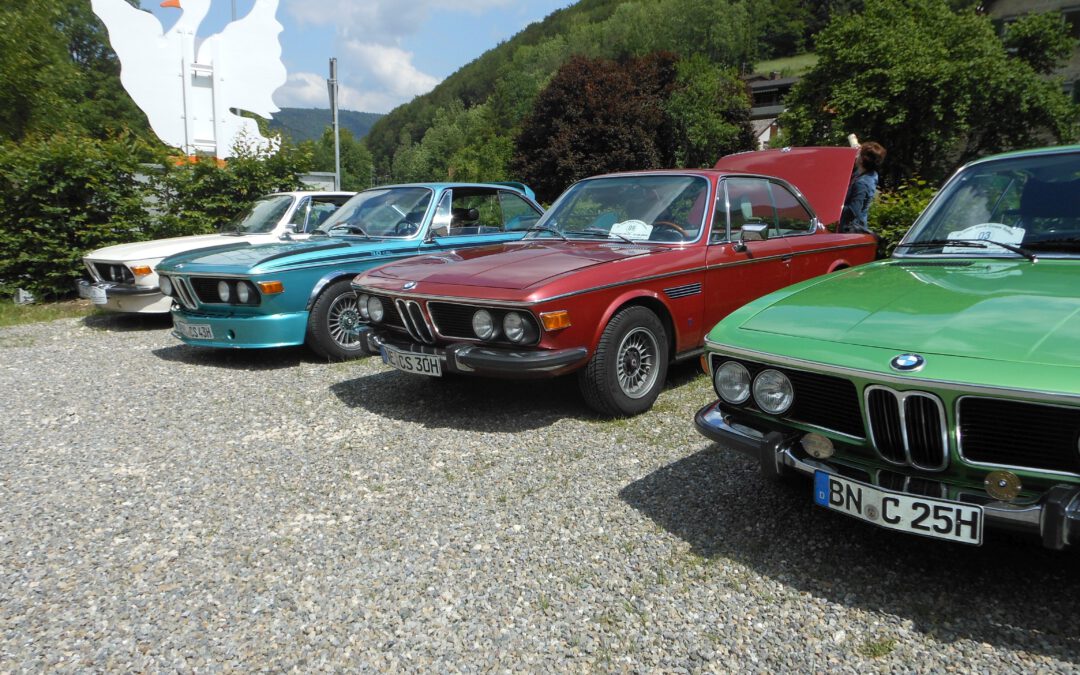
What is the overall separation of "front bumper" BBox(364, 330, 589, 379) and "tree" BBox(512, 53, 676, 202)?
36.8 meters

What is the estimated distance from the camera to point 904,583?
106 inches

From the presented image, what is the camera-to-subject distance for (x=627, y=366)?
4668 mm

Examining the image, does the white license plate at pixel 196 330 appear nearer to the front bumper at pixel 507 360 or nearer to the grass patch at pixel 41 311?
the front bumper at pixel 507 360

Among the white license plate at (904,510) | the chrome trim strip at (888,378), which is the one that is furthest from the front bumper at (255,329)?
the white license plate at (904,510)

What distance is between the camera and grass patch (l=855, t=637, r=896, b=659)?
230cm

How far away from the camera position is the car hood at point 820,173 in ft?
24.2

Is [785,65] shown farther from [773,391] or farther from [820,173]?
[773,391]

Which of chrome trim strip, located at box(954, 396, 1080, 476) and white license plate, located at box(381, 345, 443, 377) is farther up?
white license plate, located at box(381, 345, 443, 377)

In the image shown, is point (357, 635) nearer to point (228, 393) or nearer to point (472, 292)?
point (472, 292)

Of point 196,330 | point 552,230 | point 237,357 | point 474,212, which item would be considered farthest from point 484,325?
point 237,357

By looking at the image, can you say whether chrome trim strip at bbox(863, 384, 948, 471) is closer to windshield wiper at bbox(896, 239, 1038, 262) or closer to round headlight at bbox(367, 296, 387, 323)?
windshield wiper at bbox(896, 239, 1038, 262)

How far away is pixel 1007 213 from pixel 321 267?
17.0 feet

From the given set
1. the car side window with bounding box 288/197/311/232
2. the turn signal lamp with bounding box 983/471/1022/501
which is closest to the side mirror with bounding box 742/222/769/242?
the turn signal lamp with bounding box 983/471/1022/501

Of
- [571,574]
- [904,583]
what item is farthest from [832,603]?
[571,574]
